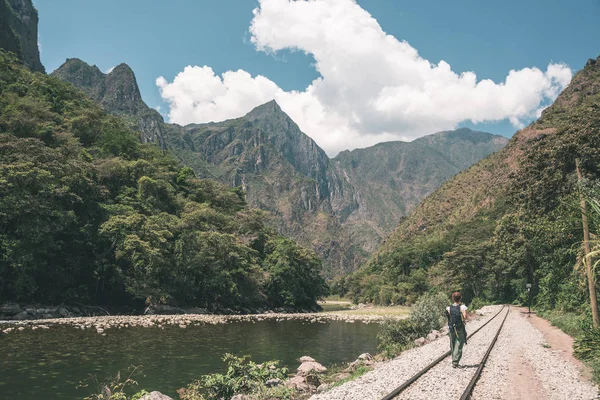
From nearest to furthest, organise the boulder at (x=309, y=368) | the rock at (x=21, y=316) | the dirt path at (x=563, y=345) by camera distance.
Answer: the dirt path at (x=563, y=345) < the boulder at (x=309, y=368) < the rock at (x=21, y=316)

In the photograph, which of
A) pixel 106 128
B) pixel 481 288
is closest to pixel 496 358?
pixel 481 288

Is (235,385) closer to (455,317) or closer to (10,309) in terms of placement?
(455,317)

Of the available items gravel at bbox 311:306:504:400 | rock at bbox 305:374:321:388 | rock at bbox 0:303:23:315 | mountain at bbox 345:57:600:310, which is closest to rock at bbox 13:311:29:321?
rock at bbox 0:303:23:315

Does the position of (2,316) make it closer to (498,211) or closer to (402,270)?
(402,270)

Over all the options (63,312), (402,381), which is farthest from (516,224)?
(63,312)

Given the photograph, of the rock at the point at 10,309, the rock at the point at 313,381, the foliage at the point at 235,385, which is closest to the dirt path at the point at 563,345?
the rock at the point at 313,381

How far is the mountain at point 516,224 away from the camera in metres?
22.7

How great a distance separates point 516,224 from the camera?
102ft

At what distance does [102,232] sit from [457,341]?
150ft

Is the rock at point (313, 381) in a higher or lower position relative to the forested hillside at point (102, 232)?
lower

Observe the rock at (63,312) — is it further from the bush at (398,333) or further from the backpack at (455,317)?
the backpack at (455,317)

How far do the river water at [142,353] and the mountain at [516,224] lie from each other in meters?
15.7

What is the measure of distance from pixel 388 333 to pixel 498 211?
302 feet

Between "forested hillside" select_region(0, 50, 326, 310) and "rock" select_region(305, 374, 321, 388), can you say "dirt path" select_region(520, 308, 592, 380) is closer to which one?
"rock" select_region(305, 374, 321, 388)
